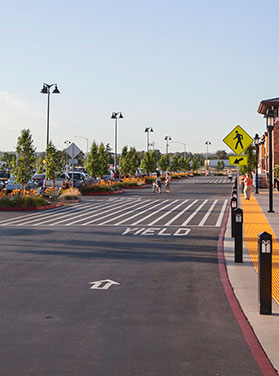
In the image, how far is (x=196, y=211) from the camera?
1043 inches

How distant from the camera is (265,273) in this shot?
795 cm

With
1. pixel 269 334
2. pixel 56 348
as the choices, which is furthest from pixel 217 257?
pixel 56 348

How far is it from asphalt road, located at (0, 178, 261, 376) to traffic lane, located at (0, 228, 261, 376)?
0.04 ft

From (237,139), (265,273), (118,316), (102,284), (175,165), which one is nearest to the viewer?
(118,316)

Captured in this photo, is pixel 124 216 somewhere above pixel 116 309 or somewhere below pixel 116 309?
above

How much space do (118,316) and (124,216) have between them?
16.0m

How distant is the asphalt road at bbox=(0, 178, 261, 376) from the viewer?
19.4ft

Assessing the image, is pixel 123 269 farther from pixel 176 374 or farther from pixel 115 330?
pixel 176 374

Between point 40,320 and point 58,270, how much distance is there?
383 centimetres

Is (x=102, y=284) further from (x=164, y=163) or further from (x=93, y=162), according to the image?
(x=164, y=163)

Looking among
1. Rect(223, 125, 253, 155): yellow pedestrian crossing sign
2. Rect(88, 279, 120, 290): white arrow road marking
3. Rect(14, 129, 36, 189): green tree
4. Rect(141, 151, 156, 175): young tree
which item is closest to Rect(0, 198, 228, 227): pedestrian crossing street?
Rect(14, 129, 36, 189): green tree

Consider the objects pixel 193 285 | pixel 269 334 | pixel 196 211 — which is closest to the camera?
pixel 269 334

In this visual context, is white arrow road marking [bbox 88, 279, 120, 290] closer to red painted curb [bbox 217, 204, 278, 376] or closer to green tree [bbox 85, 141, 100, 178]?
red painted curb [bbox 217, 204, 278, 376]

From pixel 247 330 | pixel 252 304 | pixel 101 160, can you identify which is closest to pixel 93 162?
pixel 101 160
